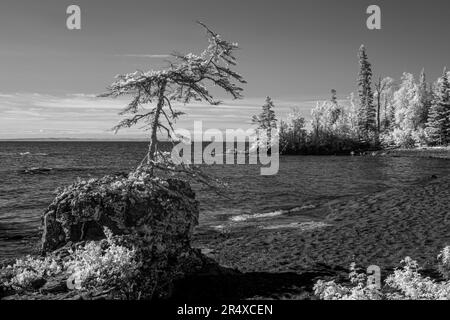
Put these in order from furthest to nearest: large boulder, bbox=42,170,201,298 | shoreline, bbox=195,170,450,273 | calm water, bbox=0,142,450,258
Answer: calm water, bbox=0,142,450,258 → shoreline, bbox=195,170,450,273 → large boulder, bbox=42,170,201,298

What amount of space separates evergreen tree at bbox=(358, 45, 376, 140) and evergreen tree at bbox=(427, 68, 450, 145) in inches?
523

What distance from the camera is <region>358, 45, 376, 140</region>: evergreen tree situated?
9200cm

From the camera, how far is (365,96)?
9194 centimetres

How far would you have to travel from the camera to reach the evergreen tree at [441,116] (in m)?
80.3

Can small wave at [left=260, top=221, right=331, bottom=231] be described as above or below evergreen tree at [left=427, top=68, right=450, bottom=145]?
below

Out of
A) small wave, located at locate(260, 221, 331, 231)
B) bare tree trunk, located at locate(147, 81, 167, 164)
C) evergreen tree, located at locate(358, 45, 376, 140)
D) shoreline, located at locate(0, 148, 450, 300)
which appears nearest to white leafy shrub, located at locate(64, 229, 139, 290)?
shoreline, located at locate(0, 148, 450, 300)

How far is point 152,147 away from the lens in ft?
42.4

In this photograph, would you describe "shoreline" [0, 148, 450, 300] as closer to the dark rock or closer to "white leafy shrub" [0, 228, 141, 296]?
"white leafy shrub" [0, 228, 141, 296]

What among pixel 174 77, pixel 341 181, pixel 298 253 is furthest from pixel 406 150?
pixel 174 77

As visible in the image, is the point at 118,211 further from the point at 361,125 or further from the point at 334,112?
the point at 334,112

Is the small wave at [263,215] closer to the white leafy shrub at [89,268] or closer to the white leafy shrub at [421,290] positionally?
the white leafy shrub at [89,268]

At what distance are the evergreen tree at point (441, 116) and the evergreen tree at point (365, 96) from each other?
13.3m

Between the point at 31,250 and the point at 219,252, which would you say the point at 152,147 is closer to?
the point at 219,252

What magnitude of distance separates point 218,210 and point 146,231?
687 inches
